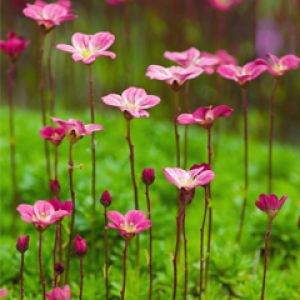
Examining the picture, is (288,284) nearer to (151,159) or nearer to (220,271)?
(220,271)

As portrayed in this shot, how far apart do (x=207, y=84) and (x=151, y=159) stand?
1.27 m

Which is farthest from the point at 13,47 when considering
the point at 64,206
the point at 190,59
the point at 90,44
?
the point at 64,206

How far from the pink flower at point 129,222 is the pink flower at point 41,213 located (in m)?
0.08

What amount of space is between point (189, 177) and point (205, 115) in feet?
0.51

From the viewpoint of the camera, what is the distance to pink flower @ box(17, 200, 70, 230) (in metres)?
1.07

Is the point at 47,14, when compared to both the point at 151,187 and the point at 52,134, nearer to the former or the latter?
the point at 52,134

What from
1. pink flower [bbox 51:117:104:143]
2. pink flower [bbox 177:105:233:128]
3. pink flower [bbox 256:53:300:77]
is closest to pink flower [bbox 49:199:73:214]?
pink flower [bbox 51:117:104:143]

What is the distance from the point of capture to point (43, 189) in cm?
218

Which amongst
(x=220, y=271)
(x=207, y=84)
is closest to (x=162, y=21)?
(x=207, y=84)

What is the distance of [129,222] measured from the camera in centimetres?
111

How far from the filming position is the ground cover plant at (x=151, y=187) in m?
1.18

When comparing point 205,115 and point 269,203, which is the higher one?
point 205,115

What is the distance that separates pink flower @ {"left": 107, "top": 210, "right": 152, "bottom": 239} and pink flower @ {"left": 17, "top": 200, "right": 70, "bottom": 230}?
0.08 m

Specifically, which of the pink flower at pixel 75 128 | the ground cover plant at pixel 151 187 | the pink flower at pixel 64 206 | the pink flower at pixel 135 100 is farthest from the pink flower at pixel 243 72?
the pink flower at pixel 64 206
